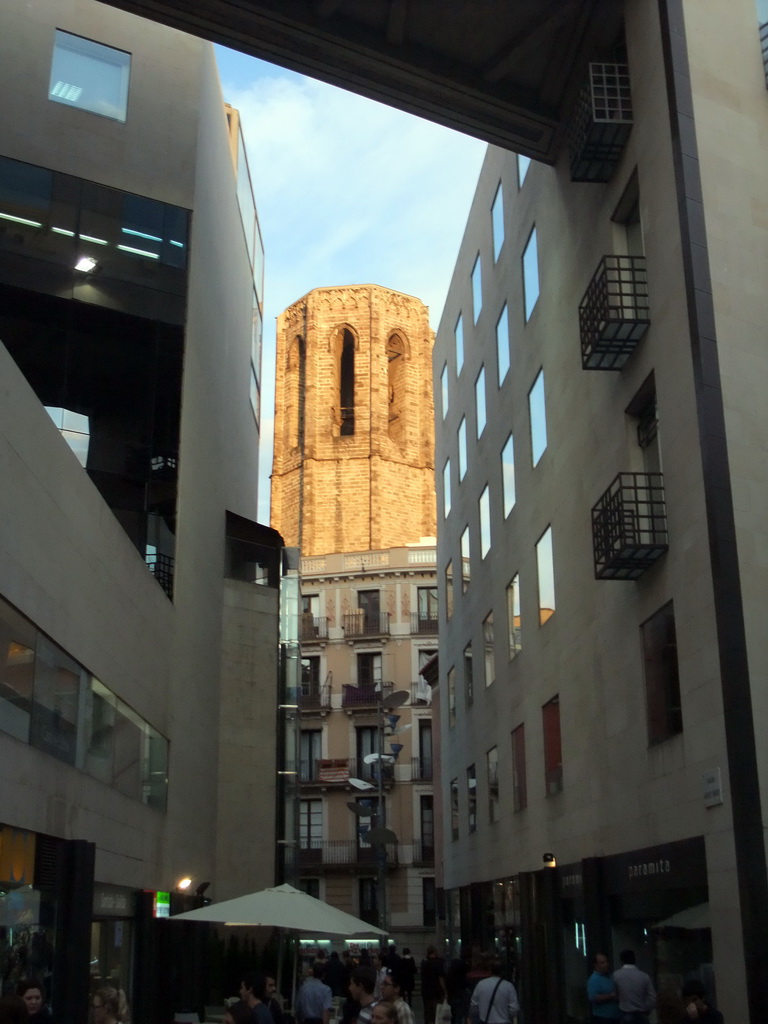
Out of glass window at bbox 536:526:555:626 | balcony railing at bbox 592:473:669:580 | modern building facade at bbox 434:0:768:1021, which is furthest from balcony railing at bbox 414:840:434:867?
balcony railing at bbox 592:473:669:580

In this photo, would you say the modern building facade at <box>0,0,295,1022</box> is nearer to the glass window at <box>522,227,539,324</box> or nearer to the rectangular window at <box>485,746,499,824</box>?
the rectangular window at <box>485,746,499,824</box>

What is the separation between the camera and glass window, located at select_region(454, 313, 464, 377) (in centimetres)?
3497

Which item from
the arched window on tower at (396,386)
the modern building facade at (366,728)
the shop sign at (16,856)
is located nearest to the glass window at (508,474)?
the shop sign at (16,856)

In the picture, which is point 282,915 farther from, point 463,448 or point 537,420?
point 463,448

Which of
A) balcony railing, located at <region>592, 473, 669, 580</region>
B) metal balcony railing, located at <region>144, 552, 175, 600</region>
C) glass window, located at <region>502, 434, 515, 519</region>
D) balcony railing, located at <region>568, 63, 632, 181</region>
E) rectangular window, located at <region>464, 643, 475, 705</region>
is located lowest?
balcony railing, located at <region>592, 473, 669, 580</region>

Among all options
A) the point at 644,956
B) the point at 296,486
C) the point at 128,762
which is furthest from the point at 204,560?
the point at 296,486

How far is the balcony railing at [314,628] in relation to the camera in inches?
2382

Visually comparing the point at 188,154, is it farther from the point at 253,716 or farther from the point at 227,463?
the point at 253,716

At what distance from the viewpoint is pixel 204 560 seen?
96.3 ft

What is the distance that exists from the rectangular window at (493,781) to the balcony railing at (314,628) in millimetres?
31137

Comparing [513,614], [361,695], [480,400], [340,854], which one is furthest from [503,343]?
[340,854]

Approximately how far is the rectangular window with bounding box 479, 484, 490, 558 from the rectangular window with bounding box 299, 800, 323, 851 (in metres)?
29.6

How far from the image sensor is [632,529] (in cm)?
1627

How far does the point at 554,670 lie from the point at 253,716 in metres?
12.4
